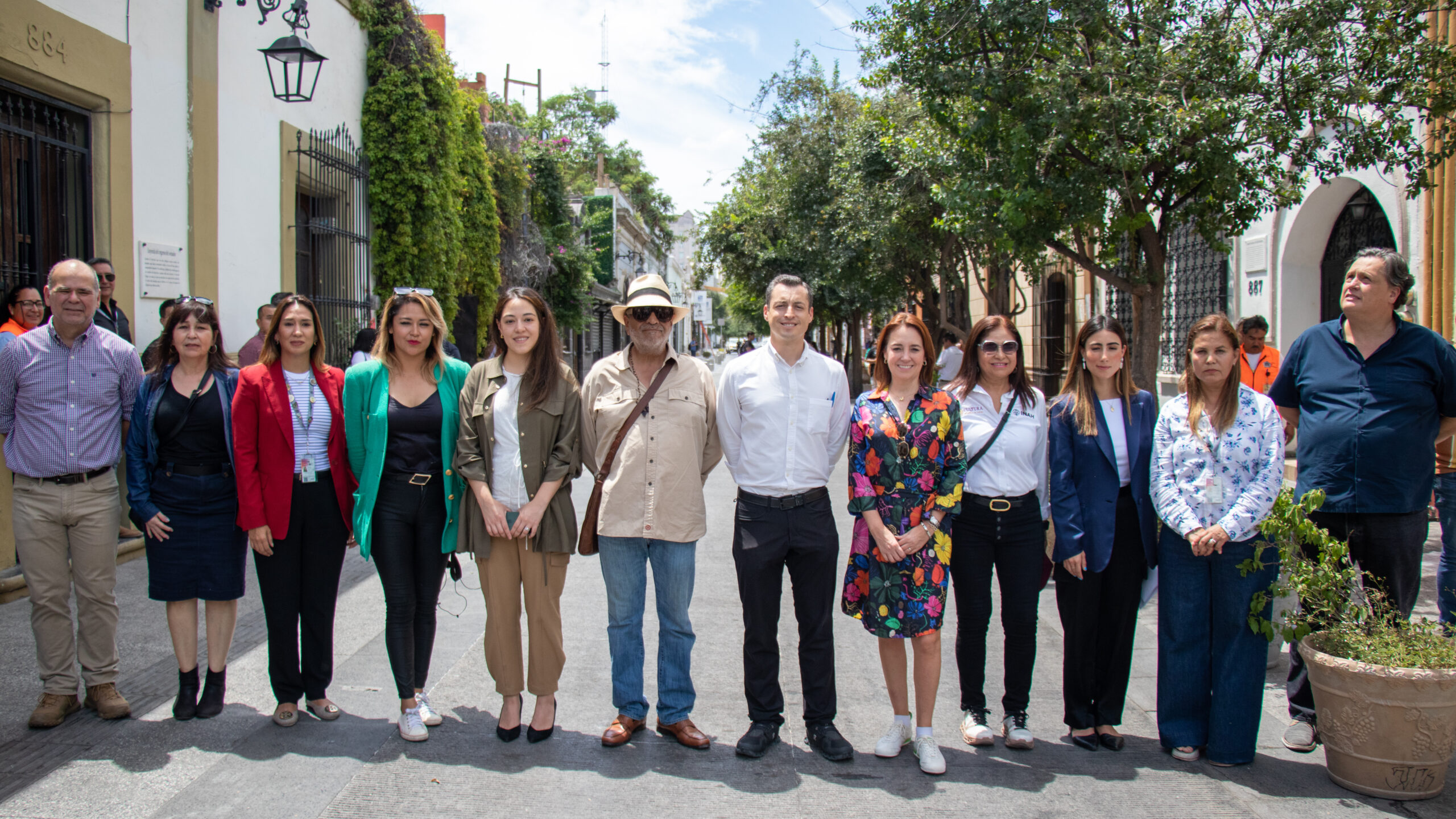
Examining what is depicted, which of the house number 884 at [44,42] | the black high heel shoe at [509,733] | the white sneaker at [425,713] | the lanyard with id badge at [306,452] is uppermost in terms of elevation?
the house number 884 at [44,42]

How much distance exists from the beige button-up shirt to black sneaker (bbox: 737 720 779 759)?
33.3 inches

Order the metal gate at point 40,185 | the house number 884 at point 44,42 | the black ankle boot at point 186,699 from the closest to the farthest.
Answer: the black ankle boot at point 186,699 < the house number 884 at point 44,42 < the metal gate at point 40,185

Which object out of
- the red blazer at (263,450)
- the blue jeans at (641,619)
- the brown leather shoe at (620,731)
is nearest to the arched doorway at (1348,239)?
the blue jeans at (641,619)

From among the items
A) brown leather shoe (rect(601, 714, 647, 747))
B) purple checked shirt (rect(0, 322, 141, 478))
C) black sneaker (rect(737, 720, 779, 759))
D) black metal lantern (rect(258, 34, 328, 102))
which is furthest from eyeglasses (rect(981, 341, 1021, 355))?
black metal lantern (rect(258, 34, 328, 102))

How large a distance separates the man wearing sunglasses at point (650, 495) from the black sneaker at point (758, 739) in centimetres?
18

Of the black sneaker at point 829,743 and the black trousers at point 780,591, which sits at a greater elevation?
the black trousers at point 780,591

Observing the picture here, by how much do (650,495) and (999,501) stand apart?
1.46m

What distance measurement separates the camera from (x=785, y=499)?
12.6 feet

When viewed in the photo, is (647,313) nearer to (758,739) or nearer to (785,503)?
(785,503)

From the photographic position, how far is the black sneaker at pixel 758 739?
12.7ft

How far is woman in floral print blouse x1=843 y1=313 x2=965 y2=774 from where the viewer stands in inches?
149

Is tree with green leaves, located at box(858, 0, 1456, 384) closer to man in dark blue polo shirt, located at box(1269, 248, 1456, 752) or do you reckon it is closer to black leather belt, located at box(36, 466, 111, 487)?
man in dark blue polo shirt, located at box(1269, 248, 1456, 752)

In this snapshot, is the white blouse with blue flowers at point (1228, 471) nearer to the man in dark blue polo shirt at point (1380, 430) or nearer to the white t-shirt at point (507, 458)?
the man in dark blue polo shirt at point (1380, 430)

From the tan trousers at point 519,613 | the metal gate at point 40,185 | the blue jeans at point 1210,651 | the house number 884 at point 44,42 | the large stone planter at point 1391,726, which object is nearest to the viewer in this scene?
the large stone planter at point 1391,726
